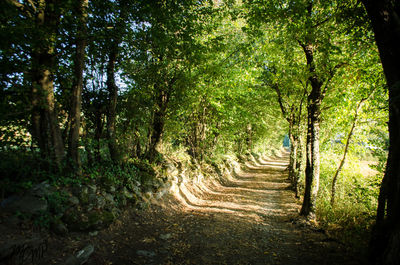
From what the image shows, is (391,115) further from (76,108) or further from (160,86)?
(76,108)

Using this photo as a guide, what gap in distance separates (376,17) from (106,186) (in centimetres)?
750

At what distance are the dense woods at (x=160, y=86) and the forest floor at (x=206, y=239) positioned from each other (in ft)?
3.85

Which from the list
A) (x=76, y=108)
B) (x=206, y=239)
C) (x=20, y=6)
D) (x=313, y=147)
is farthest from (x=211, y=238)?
(x=20, y=6)

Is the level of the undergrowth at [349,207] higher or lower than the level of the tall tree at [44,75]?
lower

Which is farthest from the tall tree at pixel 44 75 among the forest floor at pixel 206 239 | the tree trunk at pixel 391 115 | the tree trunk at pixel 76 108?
the tree trunk at pixel 391 115

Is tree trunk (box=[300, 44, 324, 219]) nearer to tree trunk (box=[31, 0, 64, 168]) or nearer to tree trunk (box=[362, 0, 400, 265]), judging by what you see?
tree trunk (box=[362, 0, 400, 265])

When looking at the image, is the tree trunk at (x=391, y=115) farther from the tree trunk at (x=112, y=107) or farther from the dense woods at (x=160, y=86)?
the tree trunk at (x=112, y=107)

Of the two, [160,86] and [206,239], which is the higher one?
[160,86]

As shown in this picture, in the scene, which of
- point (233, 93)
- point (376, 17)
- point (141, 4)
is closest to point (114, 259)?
point (376, 17)

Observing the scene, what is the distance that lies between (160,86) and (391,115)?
7176 mm

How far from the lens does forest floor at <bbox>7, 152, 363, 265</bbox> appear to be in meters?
4.29

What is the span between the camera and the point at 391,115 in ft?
11.3

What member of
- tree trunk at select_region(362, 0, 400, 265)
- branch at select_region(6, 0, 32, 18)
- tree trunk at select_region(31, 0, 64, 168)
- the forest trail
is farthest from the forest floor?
branch at select_region(6, 0, 32, 18)

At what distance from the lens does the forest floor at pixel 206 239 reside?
4.29m
